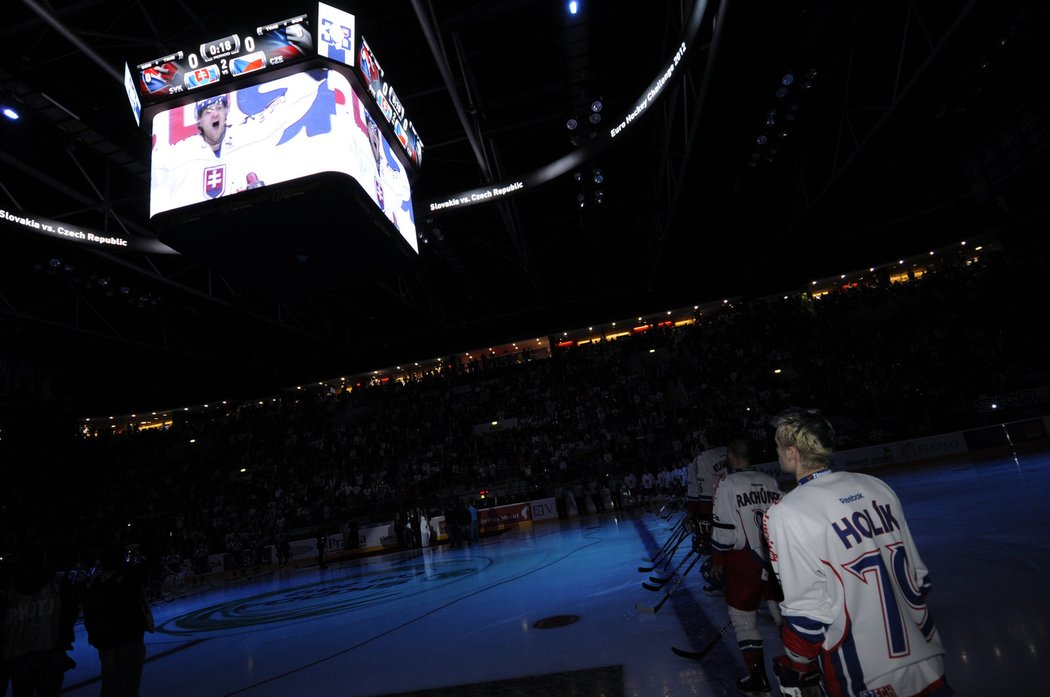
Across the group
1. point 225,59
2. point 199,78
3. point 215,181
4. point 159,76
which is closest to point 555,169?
point 225,59

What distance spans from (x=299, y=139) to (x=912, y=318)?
29693 millimetres

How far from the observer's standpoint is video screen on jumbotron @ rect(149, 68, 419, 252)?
799 centimetres

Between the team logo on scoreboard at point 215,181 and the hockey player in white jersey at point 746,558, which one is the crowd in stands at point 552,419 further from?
the hockey player in white jersey at point 746,558

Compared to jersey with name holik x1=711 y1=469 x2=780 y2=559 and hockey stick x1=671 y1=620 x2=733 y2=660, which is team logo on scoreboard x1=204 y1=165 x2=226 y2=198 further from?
hockey stick x1=671 y1=620 x2=733 y2=660

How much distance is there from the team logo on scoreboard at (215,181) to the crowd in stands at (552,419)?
1686cm

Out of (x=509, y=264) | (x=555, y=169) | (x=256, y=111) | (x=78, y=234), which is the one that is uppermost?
(x=509, y=264)

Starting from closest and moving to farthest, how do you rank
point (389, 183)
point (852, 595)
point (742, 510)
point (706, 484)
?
point (852, 595), point (742, 510), point (706, 484), point (389, 183)

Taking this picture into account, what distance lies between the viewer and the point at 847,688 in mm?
2070

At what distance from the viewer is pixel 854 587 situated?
2.08 meters

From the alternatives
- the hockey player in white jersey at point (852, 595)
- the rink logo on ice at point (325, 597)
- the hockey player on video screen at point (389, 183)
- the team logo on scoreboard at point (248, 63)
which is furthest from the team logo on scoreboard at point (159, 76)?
the hockey player in white jersey at point (852, 595)

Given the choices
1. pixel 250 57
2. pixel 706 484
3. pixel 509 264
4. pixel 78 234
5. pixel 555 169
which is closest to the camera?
pixel 706 484

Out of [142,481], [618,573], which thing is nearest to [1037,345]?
[618,573]

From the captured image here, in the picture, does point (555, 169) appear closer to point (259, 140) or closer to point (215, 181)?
point (259, 140)

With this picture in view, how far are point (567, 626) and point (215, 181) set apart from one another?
7830mm
